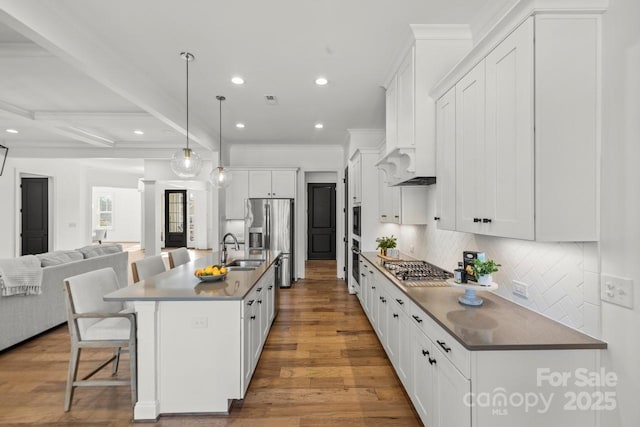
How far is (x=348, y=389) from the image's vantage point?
2490 millimetres

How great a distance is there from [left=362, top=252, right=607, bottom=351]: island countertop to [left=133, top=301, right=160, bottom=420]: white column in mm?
1770

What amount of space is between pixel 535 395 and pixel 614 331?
436 millimetres

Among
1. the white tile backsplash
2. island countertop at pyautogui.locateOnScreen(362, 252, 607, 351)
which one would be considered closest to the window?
island countertop at pyautogui.locateOnScreen(362, 252, 607, 351)

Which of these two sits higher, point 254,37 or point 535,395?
point 254,37

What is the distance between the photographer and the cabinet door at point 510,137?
4.76ft

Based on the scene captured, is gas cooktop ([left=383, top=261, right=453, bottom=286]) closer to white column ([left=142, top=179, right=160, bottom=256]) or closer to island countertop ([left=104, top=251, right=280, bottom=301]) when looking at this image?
island countertop ([left=104, top=251, right=280, bottom=301])

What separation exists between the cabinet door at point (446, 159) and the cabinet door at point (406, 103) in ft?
0.72

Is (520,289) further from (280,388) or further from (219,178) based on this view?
(219,178)

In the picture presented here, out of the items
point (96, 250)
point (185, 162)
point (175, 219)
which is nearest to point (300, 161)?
point (185, 162)

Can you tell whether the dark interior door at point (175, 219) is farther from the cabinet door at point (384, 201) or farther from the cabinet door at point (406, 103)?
the cabinet door at point (406, 103)

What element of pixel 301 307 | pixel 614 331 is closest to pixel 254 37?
pixel 614 331

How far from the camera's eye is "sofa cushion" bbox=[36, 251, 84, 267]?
364 centimetres

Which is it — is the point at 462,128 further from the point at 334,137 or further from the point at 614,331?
the point at 334,137

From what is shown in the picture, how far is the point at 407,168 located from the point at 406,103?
558 millimetres
